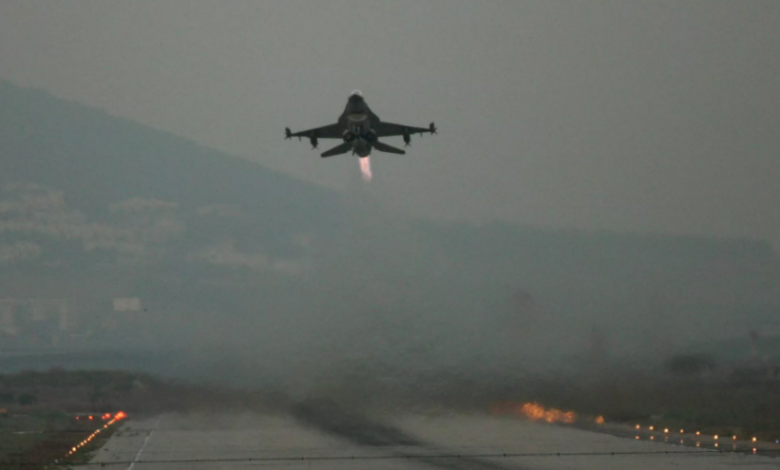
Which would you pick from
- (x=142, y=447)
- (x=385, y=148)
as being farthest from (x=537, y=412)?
(x=142, y=447)

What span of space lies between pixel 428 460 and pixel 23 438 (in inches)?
953

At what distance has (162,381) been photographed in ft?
A: 261

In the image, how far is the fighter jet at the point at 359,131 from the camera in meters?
77.4

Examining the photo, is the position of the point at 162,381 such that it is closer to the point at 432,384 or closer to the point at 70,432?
the point at 70,432

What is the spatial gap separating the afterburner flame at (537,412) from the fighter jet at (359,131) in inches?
642

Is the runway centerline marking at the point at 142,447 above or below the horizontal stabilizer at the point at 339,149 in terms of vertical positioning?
below

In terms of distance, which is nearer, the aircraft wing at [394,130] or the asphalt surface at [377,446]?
the asphalt surface at [377,446]

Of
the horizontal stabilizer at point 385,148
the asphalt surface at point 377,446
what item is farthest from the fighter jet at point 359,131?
the asphalt surface at point 377,446

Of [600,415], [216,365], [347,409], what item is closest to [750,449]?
[600,415]

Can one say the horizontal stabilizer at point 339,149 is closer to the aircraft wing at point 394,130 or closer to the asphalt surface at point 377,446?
the aircraft wing at point 394,130

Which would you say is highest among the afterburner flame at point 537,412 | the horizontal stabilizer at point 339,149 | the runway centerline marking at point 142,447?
the horizontal stabilizer at point 339,149

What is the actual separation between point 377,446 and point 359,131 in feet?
60.2

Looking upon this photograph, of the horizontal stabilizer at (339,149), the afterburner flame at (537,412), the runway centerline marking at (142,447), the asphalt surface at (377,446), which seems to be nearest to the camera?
the asphalt surface at (377,446)

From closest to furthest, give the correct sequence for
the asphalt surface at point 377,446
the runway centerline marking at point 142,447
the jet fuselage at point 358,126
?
the asphalt surface at point 377,446
the runway centerline marking at point 142,447
the jet fuselage at point 358,126
